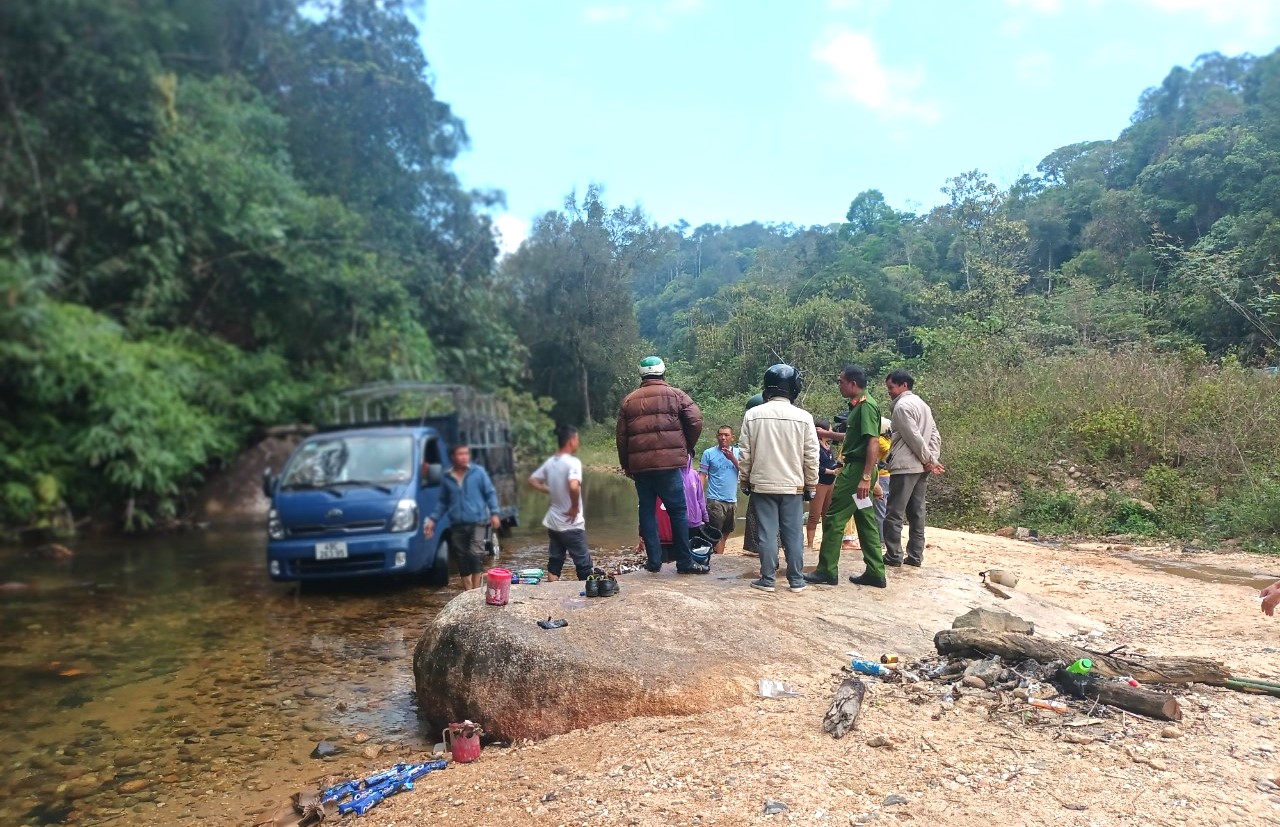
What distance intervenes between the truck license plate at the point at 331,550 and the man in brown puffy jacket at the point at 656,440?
3.78m

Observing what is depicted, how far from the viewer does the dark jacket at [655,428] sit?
5660 mm

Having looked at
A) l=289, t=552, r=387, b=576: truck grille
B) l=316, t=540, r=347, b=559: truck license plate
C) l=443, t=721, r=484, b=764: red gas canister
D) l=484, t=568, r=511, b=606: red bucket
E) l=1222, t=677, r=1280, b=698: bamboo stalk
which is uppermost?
l=484, t=568, r=511, b=606: red bucket

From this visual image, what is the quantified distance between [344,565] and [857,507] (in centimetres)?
534

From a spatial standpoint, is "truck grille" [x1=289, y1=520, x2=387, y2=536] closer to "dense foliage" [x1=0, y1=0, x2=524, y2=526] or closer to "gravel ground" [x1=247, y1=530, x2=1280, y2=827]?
"gravel ground" [x1=247, y1=530, x2=1280, y2=827]

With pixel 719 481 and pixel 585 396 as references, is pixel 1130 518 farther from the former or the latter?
pixel 585 396

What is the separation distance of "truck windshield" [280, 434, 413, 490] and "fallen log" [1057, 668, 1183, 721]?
22.3 feet

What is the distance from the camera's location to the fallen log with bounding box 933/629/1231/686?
4129 millimetres

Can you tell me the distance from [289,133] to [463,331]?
323 inches

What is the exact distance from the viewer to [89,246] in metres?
15.8

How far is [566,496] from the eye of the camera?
638 cm

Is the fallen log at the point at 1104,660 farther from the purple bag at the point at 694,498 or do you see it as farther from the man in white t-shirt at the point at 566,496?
the man in white t-shirt at the point at 566,496

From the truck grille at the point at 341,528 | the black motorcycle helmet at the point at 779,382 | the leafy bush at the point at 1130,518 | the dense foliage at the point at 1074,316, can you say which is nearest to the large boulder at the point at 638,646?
the black motorcycle helmet at the point at 779,382

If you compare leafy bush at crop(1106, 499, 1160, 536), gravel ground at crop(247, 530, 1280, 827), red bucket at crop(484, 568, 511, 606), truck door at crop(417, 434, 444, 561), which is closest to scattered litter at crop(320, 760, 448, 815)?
gravel ground at crop(247, 530, 1280, 827)

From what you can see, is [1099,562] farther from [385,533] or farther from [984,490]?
[385,533]
